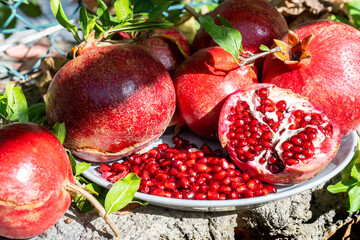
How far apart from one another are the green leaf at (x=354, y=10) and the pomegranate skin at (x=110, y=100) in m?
1.72

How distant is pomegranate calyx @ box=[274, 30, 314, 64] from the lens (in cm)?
157

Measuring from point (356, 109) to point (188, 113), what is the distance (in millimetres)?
733

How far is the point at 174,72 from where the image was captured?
6.21 ft

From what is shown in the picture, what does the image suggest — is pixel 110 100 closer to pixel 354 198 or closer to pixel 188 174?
pixel 188 174

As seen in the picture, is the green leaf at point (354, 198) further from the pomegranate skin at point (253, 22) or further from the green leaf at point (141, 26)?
the green leaf at point (141, 26)

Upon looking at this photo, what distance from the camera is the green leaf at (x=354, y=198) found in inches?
60.5

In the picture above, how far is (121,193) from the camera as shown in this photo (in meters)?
1.36

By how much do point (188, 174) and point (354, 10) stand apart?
192cm

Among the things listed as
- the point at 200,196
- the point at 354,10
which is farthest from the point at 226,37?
the point at 354,10

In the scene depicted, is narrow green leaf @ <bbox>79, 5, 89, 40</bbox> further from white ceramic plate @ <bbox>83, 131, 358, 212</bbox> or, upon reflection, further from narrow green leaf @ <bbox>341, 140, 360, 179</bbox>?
narrow green leaf @ <bbox>341, 140, 360, 179</bbox>

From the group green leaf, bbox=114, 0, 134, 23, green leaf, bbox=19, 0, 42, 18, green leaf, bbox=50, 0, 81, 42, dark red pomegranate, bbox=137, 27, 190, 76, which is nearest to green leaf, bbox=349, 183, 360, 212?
dark red pomegranate, bbox=137, 27, 190, 76

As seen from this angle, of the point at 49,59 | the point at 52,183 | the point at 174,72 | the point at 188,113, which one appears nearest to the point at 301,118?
the point at 188,113

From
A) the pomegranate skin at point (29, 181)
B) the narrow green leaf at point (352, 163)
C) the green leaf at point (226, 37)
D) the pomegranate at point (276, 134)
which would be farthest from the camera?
the narrow green leaf at point (352, 163)

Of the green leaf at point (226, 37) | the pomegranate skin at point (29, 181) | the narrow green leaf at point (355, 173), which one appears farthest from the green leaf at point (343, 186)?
the pomegranate skin at point (29, 181)
